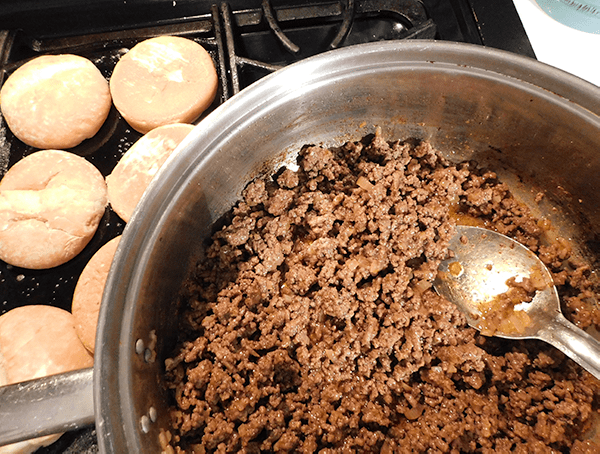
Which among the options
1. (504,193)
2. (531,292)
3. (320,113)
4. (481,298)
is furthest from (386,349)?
(320,113)

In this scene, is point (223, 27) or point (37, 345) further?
point (223, 27)

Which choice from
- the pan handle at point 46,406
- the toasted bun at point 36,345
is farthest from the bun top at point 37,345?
the pan handle at point 46,406

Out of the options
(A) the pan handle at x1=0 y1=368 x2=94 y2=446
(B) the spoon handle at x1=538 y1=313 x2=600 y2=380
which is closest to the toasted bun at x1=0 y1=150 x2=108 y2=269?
(A) the pan handle at x1=0 y1=368 x2=94 y2=446

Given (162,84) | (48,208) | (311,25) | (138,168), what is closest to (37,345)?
(48,208)

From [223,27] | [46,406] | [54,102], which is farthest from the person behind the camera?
[223,27]

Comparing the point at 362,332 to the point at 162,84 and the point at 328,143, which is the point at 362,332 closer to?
the point at 328,143

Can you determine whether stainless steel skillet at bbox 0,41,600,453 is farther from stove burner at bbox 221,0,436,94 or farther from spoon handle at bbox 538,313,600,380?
stove burner at bbox 221,0,436,94
